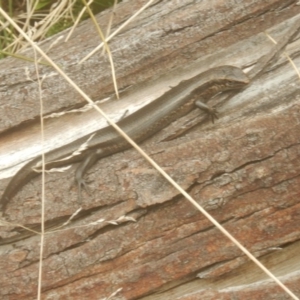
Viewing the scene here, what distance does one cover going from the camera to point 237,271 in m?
2.60

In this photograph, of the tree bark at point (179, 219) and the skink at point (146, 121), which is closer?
the tree bark at point (179, 219)

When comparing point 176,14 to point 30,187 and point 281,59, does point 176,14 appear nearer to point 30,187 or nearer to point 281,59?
point 281,59

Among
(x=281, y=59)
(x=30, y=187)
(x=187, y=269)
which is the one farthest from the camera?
(x=281, y=59)

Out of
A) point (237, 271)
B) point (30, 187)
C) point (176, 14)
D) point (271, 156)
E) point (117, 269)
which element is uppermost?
point (176, 14)

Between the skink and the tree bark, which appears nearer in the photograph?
the tree bark

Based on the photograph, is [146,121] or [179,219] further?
[146,121]

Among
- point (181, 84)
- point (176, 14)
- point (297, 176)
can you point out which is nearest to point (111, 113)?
point (181, 84)

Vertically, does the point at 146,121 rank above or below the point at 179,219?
above

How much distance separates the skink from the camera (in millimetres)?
2754

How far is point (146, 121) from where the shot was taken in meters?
2.87

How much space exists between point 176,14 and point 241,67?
0.45 metres

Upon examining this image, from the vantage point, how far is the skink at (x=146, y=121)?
2.75 metres

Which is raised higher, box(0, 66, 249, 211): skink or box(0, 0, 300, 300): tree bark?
box(0, 66, 249, 211): skink

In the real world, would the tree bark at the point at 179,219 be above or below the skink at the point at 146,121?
below
